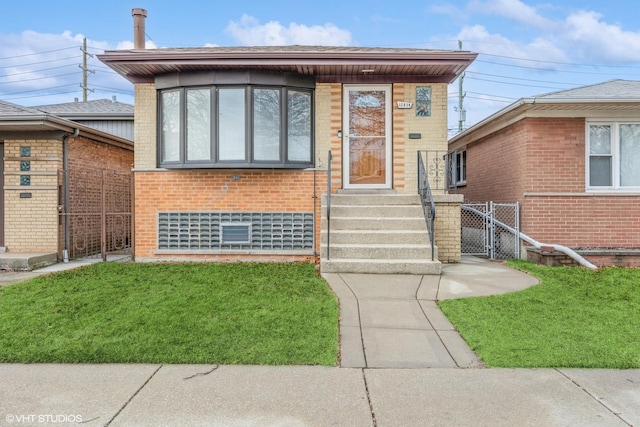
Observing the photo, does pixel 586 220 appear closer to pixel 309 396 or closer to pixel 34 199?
pixel 309 396

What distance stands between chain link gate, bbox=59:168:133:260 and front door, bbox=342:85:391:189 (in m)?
5.11

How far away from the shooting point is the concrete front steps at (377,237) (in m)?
7.75

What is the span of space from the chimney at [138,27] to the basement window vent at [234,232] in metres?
4.76

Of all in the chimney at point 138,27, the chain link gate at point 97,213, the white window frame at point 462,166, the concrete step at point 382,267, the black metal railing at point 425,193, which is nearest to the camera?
the concrete step at point 382,267

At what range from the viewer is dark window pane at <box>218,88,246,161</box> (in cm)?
925

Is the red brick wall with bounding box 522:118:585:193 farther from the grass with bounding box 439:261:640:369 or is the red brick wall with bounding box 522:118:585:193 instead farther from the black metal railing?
→ the grass with bounding box 439:261:640:369

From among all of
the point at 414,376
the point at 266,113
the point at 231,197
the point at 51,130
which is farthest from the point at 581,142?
the point at 51,130

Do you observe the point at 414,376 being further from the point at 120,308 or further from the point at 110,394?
the point at 120,308

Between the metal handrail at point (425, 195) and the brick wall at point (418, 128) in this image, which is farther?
the brick wall at point (418, 128)

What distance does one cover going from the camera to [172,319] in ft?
17.5

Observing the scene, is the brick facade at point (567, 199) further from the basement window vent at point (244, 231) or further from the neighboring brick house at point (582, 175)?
the basement window vent at point (244, 231)

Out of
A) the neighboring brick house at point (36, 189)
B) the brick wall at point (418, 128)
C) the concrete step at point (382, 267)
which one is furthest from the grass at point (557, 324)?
the neighboring brick house at point (36, 189)

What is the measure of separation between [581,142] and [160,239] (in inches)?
356

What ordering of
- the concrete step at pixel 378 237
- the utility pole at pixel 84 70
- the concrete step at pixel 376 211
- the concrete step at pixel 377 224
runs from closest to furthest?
the concrete step at pixel 378 237 < the concrete step at pixel 377 224 < the concrete step at pixel 376 211 < the utility pole at pixel 84 70
